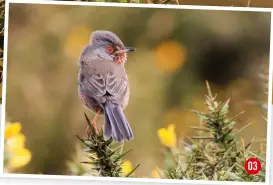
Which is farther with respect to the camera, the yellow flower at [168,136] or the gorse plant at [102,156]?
the yellow flower at [168,136]

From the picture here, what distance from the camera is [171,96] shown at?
111 centimetres

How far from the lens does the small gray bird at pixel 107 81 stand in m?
1.06

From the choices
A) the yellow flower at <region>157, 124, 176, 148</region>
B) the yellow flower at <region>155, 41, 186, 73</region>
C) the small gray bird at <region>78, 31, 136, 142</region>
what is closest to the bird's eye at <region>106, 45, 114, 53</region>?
the small gray bird at <region>78, 31, 136, 142</region>

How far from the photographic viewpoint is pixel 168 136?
1.10 m

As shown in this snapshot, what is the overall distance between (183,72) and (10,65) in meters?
0.40

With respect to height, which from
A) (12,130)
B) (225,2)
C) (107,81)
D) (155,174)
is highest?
(225,2)

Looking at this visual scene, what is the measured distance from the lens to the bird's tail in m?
1.05

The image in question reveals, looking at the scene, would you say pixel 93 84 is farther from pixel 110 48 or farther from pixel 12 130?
pixel 12 130

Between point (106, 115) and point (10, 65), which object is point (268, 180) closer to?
point (106, 115)

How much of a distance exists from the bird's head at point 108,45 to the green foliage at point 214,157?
0.23 metres

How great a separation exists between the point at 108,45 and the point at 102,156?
0.87 ft

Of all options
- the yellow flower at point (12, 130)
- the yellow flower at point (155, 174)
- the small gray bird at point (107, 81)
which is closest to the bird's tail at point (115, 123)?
the small gray bird at point (107, 81)

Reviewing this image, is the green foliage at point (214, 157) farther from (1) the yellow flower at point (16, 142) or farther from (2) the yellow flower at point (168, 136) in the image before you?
(1) the yellow flower at point (16, 142)

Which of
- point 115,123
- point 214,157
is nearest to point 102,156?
point 115,123
